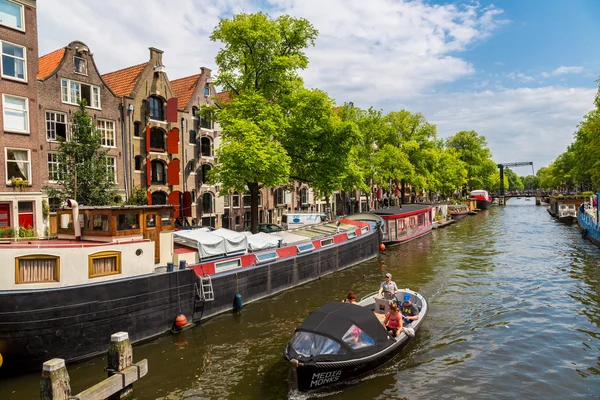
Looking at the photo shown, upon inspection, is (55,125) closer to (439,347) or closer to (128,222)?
(128,222)

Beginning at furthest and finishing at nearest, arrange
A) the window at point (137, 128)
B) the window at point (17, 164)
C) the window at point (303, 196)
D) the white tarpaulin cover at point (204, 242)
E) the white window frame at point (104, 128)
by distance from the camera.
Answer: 1. the window at point (303, 196)
2. the window at point (137, 128)
3. the white window frame at point (104, 128)
4. the window at point (17, 164)
5. the white tarpaulin cover at point (204, 242)

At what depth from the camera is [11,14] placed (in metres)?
25.5

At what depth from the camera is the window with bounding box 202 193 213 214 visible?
39875 mm

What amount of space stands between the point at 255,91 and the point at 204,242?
574 inches

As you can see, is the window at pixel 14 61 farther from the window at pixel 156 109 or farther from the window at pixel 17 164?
the window at pixel 156 109

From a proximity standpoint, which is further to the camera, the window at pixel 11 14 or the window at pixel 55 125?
the window at pixel 55 125

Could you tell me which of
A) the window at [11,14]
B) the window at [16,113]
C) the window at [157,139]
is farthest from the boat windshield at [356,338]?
the window at [157,139]

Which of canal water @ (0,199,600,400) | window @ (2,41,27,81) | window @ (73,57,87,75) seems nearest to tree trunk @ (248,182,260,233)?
canal water @ (0,199,600,400)

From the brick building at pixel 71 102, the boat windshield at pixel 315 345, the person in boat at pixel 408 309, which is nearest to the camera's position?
the boat windshield at pixel 315 345

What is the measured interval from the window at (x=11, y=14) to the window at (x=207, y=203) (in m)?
19.4

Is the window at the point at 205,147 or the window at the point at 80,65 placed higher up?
the window at the point at 80,65

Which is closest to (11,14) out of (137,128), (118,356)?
(137,128)

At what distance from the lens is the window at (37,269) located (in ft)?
40.8

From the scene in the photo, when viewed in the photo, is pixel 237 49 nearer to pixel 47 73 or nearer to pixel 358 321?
pixel 47 73
